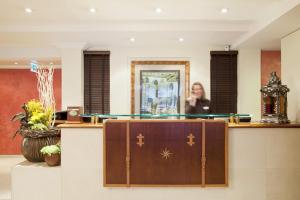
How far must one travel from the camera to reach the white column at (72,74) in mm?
5809

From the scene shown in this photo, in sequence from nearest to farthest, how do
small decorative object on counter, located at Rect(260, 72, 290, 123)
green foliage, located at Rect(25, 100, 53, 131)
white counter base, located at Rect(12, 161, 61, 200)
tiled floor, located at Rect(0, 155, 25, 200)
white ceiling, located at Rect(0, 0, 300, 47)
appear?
white counter base, located at Rect(12, 161, 61, 200)
small decorative object on counter, located at Rect(260, 72, 290, 123)
green foliage, located at Rect(25, 100, 53, 131)
white ceiling, located at Rect(0, 0, 300, 47)
tiled floor, located at Rect(0, 155, 25, 200)

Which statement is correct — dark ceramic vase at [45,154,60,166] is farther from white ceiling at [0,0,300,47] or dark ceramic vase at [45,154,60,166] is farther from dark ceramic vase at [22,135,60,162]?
white ceiling at [0,0,300,47]

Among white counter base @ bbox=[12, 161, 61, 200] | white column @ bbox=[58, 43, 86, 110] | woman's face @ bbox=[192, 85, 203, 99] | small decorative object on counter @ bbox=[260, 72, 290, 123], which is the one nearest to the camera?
white counter base @ bbox=[12, 161, 61, 200]

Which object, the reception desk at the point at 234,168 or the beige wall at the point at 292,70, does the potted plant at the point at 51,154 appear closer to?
the reception desk at the point at 234,168

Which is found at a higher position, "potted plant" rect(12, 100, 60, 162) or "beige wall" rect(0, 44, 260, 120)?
"beige wall" rect(0, 44, 260, 120)

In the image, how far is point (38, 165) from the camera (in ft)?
11.3

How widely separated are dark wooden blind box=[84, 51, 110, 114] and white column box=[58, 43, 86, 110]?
0.19 meters

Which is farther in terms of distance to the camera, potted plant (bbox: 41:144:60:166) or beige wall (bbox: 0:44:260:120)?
beige wall (bbox: 0:44:260:120)

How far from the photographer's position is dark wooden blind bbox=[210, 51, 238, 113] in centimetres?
604

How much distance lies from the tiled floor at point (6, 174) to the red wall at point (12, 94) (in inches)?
11.2

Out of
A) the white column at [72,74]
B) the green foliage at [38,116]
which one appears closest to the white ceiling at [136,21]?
the white column at [72,74]

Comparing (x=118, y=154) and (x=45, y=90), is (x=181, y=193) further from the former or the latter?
(x=45, y=90)

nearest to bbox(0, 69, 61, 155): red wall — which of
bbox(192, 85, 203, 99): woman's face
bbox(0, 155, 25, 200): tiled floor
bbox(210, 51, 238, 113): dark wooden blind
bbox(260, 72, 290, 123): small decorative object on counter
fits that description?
bbox(0, 155, 25, 200): tiled floor

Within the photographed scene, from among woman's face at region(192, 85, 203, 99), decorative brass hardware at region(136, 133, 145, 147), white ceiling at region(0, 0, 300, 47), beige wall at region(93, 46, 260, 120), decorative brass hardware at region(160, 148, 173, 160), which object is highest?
white ceiling at region(0, 0, 300, 47)
